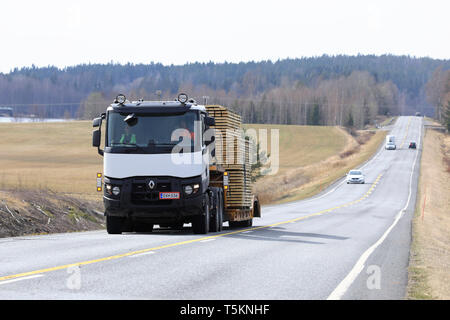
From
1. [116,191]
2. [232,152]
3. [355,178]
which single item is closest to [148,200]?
[116,191]

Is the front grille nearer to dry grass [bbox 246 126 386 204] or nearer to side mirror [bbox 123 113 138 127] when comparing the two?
side mirror [bbox 123 113 138 127]

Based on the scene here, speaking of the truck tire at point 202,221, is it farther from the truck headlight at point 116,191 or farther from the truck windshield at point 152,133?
the truck headlight at point 116,191

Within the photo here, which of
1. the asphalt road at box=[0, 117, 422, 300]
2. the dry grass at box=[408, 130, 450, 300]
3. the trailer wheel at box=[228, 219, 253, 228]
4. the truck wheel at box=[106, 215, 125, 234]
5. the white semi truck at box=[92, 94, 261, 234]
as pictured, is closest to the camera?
the asphalt road at box=[0, 117, 422, 300]

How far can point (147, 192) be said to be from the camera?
17875 millimetres

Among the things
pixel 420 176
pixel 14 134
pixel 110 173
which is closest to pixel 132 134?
pixel 110 173

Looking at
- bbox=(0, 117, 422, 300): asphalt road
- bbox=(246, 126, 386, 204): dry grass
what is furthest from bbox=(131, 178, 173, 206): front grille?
bbox=(246, 126, 386, 204): dry grass

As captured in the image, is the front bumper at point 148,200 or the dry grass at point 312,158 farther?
the dry grass at point 312,158

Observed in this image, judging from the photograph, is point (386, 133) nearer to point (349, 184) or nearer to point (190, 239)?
point (349, 184)

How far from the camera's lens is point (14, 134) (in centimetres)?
12106

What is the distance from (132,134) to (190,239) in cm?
309

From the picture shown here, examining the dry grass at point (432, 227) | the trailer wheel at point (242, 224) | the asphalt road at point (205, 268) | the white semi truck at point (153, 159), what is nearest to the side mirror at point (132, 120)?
the white semi truck at point (153, 159)

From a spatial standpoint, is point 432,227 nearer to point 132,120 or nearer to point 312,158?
point 132,120

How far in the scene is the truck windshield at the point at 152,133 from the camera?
58.3ft

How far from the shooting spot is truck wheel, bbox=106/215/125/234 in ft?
62.4
